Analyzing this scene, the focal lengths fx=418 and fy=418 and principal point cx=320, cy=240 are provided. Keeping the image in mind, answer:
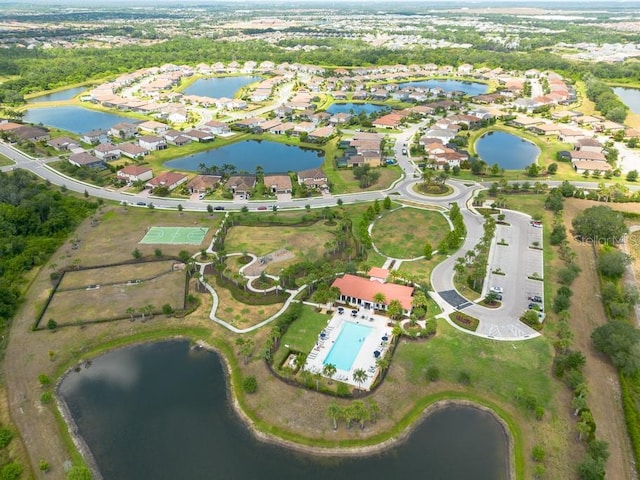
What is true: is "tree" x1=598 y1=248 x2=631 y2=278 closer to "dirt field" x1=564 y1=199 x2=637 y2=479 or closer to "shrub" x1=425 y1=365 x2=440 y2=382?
"dirt field" x1=564 y1=199 x2=637 y2=479

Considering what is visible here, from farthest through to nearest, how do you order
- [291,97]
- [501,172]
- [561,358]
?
[291,97] → [501,172] → [561,358]

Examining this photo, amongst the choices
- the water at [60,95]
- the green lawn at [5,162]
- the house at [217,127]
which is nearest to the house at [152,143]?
the house at [217,127]

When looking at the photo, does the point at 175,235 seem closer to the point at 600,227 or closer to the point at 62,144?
the point at 62,144

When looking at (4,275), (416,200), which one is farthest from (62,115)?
(416,200)

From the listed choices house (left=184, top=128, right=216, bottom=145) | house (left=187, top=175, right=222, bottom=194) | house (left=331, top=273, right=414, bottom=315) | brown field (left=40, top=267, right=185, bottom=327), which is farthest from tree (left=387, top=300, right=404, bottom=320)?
house (left=184, top=128, right=216, bottom=145)

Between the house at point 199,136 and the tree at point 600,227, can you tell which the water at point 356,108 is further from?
the tree at point 600,227

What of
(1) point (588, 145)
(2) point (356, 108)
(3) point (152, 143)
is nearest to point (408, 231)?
(1) point (588, 145)

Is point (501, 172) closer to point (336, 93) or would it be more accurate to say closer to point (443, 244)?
point (443, 244)
